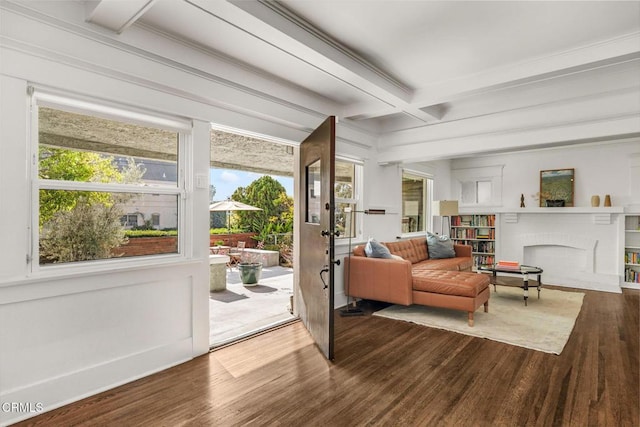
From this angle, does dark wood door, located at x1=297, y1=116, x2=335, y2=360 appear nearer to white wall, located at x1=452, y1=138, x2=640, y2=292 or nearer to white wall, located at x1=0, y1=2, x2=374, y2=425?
white wall, located at x1=0, y1=2, x2=374, y2=425

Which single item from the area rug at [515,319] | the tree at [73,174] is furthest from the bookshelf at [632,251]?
the tree at [73,174]

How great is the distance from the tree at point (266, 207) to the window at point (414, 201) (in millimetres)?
4106

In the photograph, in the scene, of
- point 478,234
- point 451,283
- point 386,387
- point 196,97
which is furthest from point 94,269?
point 478,234

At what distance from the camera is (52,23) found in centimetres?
218

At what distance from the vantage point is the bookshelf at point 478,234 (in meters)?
7.34

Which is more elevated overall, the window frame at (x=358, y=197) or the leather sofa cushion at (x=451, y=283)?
the window frame at (x=358, y=197)

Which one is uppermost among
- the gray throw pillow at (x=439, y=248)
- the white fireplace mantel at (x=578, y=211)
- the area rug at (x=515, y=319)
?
the white fireplace mantel at (x=578, y=211)

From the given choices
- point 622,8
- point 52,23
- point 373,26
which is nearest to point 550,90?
point 622,8

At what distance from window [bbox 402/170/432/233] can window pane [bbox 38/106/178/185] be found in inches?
182

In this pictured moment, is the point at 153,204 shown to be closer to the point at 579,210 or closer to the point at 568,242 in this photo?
the point at 579,210

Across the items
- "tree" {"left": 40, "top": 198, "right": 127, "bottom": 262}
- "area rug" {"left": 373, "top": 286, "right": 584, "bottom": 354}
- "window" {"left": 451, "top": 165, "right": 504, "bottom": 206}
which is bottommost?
"area rug" {"left": 373, "top": 286, "right": 584, "bottom": 354}

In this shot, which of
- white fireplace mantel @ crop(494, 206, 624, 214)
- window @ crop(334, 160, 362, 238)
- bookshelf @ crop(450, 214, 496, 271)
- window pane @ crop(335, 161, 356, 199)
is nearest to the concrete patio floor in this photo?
window @ crop(334, 160, 362, 238)

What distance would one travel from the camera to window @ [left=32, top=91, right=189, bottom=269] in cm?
228

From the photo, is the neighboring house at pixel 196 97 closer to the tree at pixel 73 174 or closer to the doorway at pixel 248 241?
the tree at pixel 73 174
